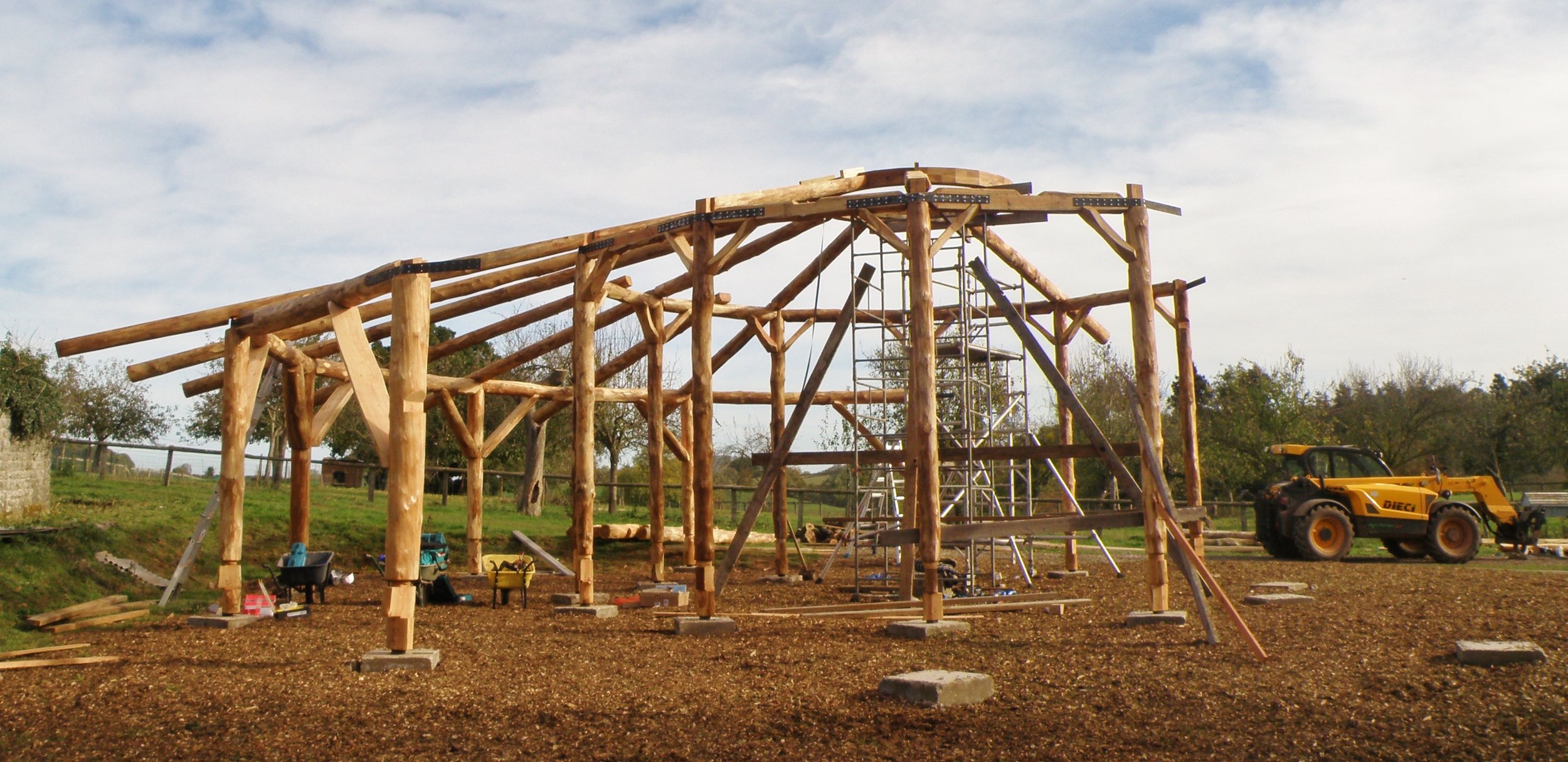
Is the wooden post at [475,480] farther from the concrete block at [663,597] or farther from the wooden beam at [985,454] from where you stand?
the wooden beam at [985,454]

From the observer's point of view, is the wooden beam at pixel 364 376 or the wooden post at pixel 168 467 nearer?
the wooden beam at pixel 364 376

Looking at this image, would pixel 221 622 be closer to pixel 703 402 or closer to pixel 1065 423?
pixel 703 402

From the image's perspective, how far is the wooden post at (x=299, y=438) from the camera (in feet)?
42.1

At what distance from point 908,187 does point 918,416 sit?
2.07 meters

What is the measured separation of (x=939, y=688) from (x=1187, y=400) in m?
9.99

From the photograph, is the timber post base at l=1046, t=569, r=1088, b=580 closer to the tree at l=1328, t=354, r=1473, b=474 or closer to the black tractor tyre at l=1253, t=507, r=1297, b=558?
the black tractor tyre at l=1253, t=507, r=1297, b=558

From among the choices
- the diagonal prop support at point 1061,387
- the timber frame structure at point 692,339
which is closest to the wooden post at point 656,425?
the timber frame structure at point 692,339

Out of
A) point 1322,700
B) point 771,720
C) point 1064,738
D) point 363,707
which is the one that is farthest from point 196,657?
point 1322,700

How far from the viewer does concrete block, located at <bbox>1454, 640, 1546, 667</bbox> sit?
736 centimetres

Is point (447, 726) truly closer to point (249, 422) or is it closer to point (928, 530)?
point (928, 530)

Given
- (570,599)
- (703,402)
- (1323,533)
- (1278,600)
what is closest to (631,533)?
(570,599)

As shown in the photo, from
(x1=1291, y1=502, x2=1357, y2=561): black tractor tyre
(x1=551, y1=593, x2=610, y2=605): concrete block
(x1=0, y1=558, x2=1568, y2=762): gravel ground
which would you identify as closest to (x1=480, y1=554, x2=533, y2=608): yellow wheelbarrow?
(x1=551, y1=593, x2=610, y2=605): concrete block

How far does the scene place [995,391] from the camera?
22656 millimetres

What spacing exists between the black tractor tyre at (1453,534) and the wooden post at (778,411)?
34.1ft
